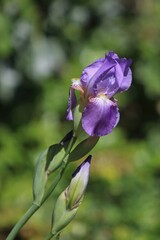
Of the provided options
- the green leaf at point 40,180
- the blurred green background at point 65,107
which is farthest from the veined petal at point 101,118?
the blurred green background at point 65,107

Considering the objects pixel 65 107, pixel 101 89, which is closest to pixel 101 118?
pixel 101 89

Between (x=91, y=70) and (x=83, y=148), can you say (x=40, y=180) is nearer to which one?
(x=83, y=148)

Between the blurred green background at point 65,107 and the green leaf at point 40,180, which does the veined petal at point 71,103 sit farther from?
the blurred green background at point 65,107

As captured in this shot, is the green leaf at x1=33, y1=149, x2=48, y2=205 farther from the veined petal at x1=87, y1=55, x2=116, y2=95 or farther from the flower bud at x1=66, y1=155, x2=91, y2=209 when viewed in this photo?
the veined petal at x1=87, y1=55, x2=116, y2=95

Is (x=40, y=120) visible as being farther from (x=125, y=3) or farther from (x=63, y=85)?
(x=125, y=3)

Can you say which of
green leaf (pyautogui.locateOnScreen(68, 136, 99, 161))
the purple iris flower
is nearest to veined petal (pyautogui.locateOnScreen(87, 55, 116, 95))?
the purple iris flower

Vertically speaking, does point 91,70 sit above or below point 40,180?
above
